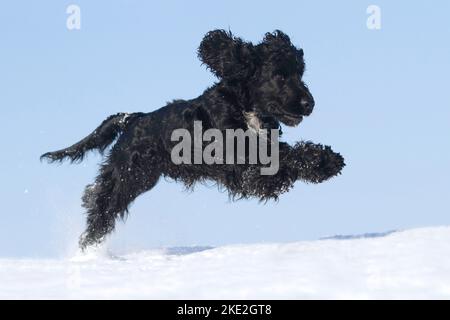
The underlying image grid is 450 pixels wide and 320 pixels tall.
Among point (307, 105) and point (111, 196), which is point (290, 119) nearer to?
point (307, 105)

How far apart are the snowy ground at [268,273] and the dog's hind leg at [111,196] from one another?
190cm

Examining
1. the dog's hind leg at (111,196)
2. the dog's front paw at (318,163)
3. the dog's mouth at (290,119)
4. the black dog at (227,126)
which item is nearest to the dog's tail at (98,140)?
the black dog at (227,126)

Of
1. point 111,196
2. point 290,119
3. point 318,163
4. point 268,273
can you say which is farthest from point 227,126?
point 268,273

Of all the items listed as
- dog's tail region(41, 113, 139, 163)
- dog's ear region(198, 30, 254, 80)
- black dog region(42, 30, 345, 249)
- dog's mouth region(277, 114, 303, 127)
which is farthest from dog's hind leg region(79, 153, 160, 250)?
dog's mouth region(277, 114, 303, 127)

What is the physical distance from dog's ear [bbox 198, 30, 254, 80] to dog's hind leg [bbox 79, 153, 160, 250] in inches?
52.1

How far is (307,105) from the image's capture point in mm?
7992

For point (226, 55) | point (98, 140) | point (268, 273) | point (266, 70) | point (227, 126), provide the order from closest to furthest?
point (268, 273)
point (227, 126)
point (266, 70)
point (226, 55)
point (98, 140)

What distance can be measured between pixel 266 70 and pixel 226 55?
0.48 meters
